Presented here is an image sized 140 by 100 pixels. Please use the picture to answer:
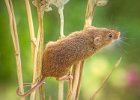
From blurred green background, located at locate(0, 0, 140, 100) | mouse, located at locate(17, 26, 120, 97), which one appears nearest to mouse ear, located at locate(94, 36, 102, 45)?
mouse, located at locate(17, 26, 120, 97)

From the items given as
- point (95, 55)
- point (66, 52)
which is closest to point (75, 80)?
point (66, 52)

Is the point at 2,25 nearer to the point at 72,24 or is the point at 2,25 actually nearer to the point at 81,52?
the point at 72,24

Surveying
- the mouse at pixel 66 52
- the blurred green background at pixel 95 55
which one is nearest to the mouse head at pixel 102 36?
the mouse at pixel 66 52

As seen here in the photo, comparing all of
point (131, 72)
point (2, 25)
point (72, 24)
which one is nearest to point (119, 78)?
point (131, 72)

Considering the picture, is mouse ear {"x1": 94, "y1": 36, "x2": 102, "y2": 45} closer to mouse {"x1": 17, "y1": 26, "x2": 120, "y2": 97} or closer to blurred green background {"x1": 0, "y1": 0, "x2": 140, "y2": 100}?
mouse {"x1": 17, "y1": 26, "x2": 120, "y2": 97}

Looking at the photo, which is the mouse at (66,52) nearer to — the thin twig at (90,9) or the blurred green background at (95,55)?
the thin twig at (90,9)
